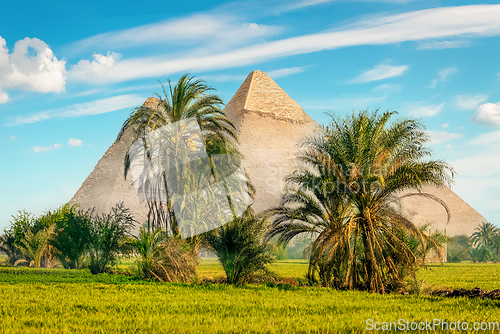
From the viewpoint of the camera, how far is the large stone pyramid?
7006 centimetres

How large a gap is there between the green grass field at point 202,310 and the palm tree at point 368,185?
5.71ft

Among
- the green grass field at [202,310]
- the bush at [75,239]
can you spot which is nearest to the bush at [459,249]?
the bush at [75,239]

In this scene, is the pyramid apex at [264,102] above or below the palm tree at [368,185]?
above

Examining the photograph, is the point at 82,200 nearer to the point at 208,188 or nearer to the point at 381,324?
the point at 208,188

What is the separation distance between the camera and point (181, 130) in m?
19.2

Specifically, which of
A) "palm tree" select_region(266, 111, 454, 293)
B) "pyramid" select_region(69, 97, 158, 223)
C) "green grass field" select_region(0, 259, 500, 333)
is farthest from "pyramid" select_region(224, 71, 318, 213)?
"green grass field" select_region(0, 259, 500, 333)

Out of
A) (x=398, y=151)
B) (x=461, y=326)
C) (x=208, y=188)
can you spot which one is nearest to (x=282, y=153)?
(x=208, y=188)

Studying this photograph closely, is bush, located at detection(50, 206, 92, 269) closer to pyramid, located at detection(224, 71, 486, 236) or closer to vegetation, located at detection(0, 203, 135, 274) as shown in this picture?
vegetation, located at detection(0, 203, 135, 274)

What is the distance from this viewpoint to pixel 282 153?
282ft

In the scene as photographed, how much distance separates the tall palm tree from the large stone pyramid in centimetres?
4170

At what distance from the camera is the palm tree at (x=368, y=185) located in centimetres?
1256

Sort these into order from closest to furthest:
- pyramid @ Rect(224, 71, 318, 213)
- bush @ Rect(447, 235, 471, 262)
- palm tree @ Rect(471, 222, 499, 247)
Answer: bush @ Rect(447, 235, 471, 262) < palm tree @ Rect(471, 222, 499, 247) < pyramid @ Rect(224, 71, 318, 213)

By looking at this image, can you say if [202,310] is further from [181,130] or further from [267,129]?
[267,129]

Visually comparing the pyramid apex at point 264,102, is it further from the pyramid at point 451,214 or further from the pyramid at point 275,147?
the pyramid at point 451,214
